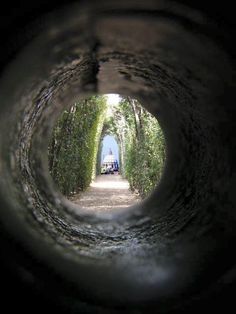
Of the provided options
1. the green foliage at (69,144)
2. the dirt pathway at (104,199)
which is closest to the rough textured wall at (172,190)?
the dirt pathway at (104,199)

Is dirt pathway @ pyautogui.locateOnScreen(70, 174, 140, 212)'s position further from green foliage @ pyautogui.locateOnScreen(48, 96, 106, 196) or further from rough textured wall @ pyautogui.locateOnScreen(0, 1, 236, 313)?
rough textured wall @ pyautogui.locateOnScreen(0, 1, 236, 313)

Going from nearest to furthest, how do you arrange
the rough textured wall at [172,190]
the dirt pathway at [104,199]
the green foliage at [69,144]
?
the rough textured wall at [172,190] < the green foliage at [69,144] < the dirt pathway at [104,199]

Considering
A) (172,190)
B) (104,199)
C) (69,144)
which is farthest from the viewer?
(104,199)

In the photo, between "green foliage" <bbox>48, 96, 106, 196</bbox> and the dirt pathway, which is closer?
"green foliage" <bbox>48, 96, 106, 196</bbox>

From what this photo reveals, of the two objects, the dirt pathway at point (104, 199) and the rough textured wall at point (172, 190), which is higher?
the dirt pathway at point (104, 199)

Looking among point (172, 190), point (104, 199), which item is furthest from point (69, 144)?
point (172, 190)

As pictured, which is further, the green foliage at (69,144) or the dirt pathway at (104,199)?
the dirt pathway at (104,199)

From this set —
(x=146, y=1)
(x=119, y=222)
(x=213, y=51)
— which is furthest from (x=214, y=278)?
(x=119, y=222)

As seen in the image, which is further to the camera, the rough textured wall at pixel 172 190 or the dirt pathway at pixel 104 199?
the dirt pathway at pixel 104 199

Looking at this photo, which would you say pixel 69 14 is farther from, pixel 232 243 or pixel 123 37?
pixel 232 243

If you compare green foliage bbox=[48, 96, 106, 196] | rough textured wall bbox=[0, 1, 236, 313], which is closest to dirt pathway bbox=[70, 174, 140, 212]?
green foliage bbox=[48, 96, 106, 196]

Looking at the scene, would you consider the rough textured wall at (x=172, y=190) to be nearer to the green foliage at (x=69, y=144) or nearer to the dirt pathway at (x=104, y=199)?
the dirt pathway at (x=104, y=199)

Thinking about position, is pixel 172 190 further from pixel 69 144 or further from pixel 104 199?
pixel 104 199

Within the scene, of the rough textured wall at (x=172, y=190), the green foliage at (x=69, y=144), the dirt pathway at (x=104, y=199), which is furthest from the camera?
the dirt pathway at (x=104, y=199)
